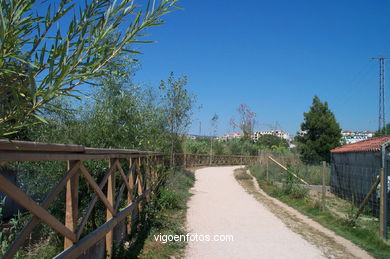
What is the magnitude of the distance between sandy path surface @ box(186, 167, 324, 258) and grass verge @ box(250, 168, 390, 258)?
3.53 ft

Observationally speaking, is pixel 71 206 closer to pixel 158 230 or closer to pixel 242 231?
pixel 158 230

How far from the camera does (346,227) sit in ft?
26.5

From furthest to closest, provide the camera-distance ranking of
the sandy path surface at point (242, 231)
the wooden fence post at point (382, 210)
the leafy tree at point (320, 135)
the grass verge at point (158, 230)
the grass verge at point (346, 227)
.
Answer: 1. the leafy tree at point (320, 135)
2. the wooden fence post at point (382, 210)
3. the grass verge at point (346, 227)
4. the sandy path surface at point (242, 231)
5. the grass verge at point (158, 230)

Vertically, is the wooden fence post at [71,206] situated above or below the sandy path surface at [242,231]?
above

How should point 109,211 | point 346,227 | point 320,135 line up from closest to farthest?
point 109,211, point 346,227, point 320,135

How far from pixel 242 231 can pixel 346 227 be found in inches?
98.9

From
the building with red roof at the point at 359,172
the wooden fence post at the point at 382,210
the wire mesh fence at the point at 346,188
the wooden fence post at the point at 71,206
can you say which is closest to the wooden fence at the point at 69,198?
the wooden fence post at the point at 71,206

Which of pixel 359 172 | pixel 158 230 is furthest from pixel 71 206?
pixel 359 172

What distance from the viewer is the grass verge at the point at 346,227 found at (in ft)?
21.5

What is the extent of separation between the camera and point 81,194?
6.26m

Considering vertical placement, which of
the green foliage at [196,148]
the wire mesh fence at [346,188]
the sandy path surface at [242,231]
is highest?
the green foliage at [196,148]

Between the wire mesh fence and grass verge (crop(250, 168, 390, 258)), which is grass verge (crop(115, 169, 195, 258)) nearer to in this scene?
grass verge (crop(250, 168, 390, 258))

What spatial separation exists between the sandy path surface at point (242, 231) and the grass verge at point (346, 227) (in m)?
1.08

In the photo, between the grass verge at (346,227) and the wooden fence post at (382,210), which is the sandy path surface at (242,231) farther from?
the wooden fence post at (382,210)
